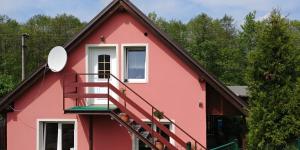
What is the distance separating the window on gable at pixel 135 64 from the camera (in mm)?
13859

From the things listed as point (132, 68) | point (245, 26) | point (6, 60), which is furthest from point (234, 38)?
point (132, 68)

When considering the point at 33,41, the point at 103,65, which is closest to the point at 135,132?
the point at 103,65

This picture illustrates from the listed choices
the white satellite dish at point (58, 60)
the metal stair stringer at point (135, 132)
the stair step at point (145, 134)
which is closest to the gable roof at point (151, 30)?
the white satellite dish at point (58, 60)

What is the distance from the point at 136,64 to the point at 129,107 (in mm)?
1584

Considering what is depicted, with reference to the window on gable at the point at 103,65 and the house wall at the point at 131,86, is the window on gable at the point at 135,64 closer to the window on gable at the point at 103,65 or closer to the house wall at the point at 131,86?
the house wall at the point at 131,86

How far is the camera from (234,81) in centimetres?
5053

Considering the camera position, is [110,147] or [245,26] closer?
[110,147]

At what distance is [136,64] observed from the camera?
45.6 ft

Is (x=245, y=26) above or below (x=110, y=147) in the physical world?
above

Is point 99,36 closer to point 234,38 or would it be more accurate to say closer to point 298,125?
point 298,125

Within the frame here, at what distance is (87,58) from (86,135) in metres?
2.77

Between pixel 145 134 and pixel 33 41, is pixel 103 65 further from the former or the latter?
pixel 33 41

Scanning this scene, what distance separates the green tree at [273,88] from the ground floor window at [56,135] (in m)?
6.41

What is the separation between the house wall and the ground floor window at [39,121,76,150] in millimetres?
307
